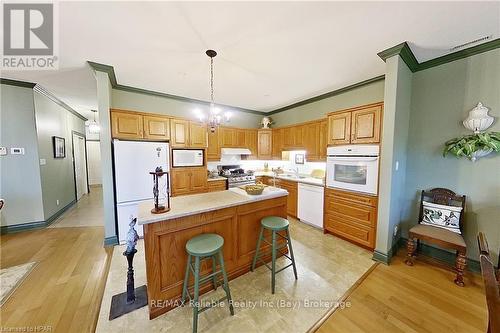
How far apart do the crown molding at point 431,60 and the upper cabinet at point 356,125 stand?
2.03 feet

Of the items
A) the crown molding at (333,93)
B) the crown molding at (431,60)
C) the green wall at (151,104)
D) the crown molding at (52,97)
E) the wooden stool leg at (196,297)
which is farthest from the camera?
the crown molding at (52,97)

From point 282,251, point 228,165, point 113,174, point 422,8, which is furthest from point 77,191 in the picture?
point 422,8

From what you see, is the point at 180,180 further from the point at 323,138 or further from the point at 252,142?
the point at 323,138

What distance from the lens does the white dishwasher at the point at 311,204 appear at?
11.6 ft

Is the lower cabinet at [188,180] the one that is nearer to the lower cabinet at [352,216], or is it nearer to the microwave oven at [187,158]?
the microwave oven at [187,158]

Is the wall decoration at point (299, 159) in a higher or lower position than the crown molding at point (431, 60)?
lower

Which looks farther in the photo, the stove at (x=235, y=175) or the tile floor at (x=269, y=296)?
the stove at (x=235, y=175)

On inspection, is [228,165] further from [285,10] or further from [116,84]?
[285,10]

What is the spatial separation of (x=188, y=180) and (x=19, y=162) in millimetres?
3146

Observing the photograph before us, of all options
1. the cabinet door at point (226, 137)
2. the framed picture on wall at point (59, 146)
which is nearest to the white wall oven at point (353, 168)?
the cabinet door at point (226, 137)

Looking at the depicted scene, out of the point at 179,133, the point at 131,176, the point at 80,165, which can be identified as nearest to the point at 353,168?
the point at 179,133

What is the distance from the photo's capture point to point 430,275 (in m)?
2.28

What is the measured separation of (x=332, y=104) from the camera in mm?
3889

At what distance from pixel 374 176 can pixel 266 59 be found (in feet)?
7.66
